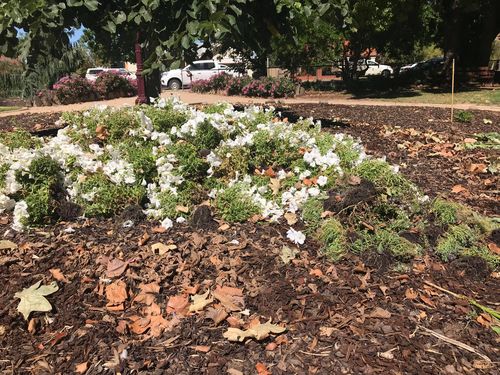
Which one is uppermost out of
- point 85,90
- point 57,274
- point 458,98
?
point 85,90

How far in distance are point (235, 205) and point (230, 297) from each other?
3.03ft

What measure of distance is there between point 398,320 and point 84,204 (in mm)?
2269

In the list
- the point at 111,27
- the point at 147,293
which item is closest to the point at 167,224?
the point at 147,293

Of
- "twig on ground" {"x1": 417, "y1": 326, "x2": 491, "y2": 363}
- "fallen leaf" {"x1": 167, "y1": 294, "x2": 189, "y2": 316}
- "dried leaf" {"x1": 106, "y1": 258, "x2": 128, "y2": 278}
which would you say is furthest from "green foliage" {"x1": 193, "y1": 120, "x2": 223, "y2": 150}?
"twig on ground" {"x1": 417, "y1": 326, "x2": 491, "y2": 363}

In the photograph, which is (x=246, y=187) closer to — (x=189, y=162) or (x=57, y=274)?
(x=189, y=162)

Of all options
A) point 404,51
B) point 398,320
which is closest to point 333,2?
point 398,320

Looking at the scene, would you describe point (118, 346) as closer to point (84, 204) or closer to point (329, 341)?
point (329, 341)

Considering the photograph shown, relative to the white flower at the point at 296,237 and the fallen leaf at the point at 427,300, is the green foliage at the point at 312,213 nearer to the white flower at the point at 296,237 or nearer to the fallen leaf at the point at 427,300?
the white flower at the point at 296,237

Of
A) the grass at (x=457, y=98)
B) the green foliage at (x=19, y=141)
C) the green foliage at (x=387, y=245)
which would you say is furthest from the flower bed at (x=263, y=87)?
the green foliage at (x=387, y=245)

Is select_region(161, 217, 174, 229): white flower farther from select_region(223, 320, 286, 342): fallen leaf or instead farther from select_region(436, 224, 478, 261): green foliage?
select_region(436, 224, 478, 261): green foliage

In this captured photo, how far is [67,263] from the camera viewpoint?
9.52ft

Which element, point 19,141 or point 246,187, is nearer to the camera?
point 246,187

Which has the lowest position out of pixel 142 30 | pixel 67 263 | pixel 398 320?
pixel 398 320

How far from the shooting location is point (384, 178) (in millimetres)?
3596
